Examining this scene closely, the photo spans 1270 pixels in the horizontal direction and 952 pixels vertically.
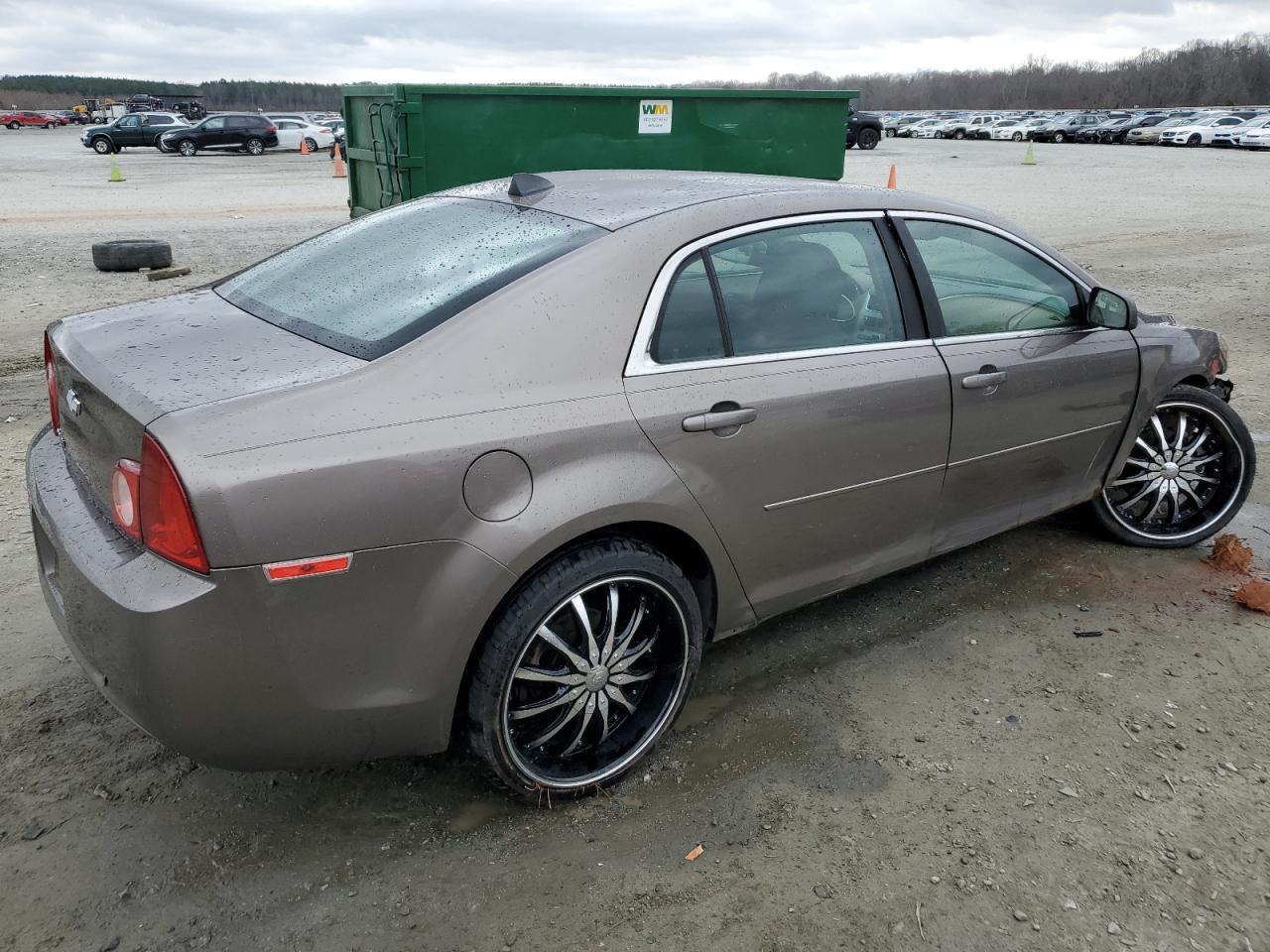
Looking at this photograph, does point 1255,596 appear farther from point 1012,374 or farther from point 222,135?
point 222,135

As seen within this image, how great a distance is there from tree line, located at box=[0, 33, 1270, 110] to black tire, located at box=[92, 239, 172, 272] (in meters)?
81.3

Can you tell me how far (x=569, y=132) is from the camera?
28.1 feet

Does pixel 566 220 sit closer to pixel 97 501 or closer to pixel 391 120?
pixel 97 501

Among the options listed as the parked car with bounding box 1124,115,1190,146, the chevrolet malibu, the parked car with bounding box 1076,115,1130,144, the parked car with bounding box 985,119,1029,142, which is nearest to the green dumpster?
the chevrolet malibu

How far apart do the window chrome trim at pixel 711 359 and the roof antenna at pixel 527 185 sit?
0.69 m

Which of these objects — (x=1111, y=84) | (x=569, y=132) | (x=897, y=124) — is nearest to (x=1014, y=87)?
(x=1111, y=84)

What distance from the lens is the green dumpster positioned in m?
7.86

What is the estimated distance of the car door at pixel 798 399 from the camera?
2766 mm

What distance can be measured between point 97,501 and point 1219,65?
118209 millimetres

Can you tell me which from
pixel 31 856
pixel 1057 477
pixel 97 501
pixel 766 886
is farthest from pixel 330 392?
pixel 1057 477

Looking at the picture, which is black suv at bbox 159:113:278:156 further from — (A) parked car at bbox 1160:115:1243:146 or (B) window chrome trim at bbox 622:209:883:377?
(A) parked car at bbox 1160:115:1243:146

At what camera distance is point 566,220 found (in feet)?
9.78

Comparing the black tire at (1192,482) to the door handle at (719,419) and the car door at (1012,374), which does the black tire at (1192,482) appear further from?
the door handle at (719,419)

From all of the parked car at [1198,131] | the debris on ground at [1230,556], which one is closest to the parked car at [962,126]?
the parked car at [1198,131]
